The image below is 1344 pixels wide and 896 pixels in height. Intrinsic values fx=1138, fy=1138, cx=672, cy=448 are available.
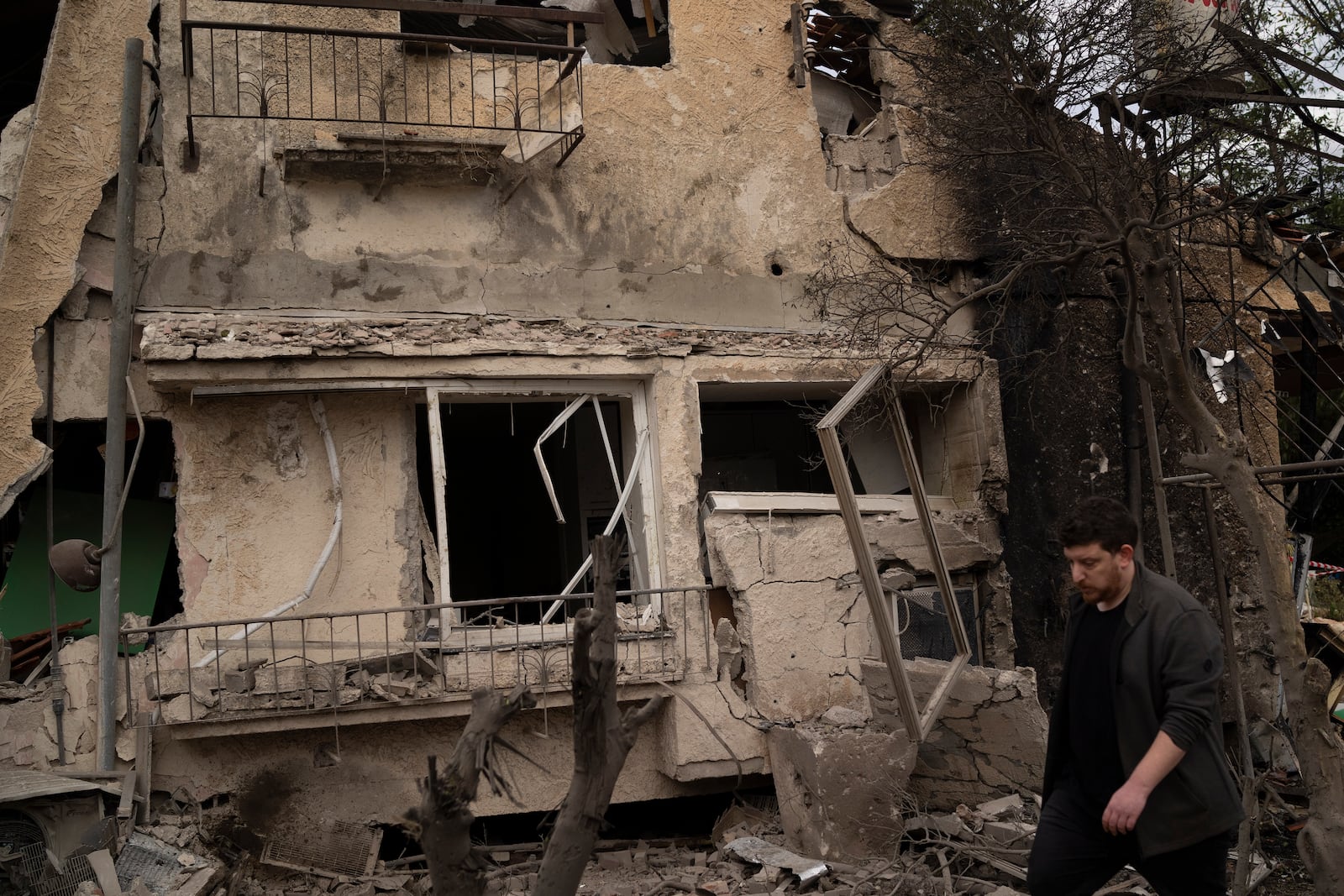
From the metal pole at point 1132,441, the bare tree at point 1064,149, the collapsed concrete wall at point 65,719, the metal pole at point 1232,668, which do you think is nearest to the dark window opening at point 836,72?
the bare tree at point 1064,149

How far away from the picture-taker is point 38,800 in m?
5.80

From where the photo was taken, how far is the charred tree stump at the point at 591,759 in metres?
2.87

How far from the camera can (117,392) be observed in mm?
6547

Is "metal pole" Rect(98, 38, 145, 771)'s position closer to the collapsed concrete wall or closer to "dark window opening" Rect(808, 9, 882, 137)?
the collapsed concrete wall

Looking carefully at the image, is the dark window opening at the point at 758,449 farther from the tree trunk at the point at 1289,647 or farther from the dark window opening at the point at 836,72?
the tree trunk at the point at 1289,647

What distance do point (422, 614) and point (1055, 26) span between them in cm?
567

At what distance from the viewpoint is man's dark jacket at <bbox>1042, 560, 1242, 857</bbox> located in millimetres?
3334

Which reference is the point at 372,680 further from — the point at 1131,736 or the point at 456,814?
the point at 1131,736

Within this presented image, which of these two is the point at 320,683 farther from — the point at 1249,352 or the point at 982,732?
the point at 1249,352

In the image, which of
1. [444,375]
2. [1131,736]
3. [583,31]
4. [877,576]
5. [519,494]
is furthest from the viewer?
[519,494]

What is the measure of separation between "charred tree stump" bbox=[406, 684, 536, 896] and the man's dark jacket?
1.90 m

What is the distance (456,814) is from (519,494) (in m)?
10.0

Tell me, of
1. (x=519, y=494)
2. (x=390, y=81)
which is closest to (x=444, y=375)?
(x=390, y=81)

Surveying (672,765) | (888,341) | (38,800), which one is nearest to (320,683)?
(38,800)
